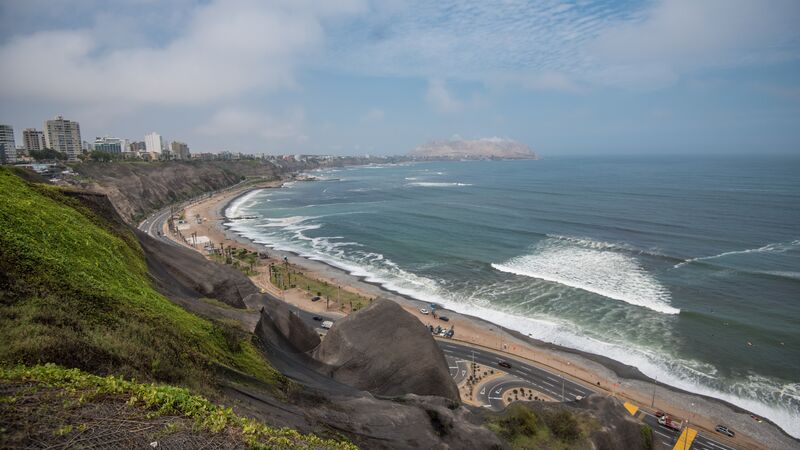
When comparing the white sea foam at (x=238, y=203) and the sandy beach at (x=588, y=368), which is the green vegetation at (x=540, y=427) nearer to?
the sandy beach at (x=588, y=368)

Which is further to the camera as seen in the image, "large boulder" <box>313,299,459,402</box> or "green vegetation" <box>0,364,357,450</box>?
"large boulder" <box>313,299,459,402</box>

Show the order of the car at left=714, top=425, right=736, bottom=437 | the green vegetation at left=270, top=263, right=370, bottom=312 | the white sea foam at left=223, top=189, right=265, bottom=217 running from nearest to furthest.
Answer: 1. the car at left=714, top=425, right=736, bottom=437
2. the green vegetation at left=270, top=263, right=370, bottom=312
3. the white sea foam at left=223, top=189, right=265, bottom=217

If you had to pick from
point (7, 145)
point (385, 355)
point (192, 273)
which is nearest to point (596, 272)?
point (385, 355)

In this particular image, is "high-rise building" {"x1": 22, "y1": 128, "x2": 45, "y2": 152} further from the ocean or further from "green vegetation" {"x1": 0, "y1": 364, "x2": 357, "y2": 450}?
"green vegetation" {"x1": 0, "y1": 364, "x2": 357, "y2": 450}

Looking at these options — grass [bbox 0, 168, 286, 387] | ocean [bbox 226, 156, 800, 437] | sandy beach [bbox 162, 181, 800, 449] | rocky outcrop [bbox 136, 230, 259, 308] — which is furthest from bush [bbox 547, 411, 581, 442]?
ocean [bbox 226, 156, 800, 437]

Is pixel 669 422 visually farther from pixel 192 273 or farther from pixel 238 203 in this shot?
pixel 238 203

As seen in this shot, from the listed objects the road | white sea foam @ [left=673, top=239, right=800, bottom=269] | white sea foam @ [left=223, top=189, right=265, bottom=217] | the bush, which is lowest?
the road

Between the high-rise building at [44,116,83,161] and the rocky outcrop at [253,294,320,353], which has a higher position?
the high-rise building at [44,116,83,161]

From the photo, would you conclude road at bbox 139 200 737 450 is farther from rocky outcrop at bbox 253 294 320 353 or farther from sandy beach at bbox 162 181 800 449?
rocky outcrop at bbox 253 294 320 353

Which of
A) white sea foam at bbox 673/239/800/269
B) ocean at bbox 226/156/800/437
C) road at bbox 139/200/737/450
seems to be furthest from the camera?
white sea foam at bbox 673/239/800/269
